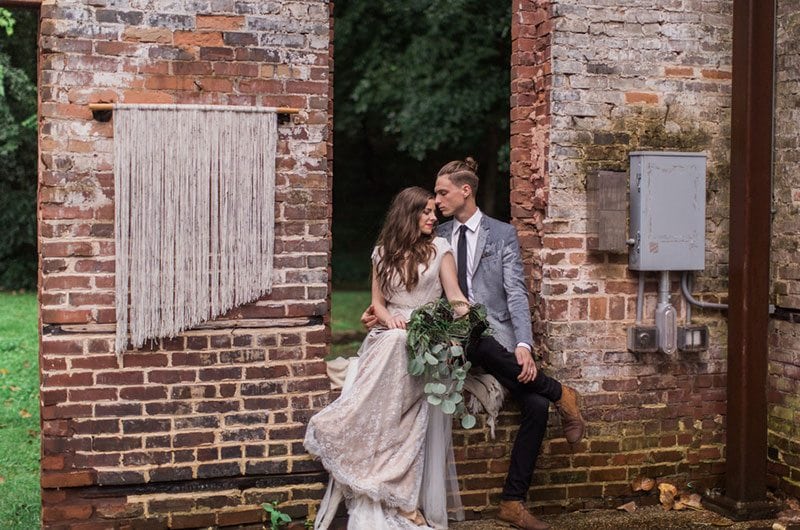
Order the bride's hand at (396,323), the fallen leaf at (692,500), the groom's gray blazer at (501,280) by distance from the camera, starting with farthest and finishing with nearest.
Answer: the fallen leaf at (692,500), the groom's gray blazer at (501,280), the bride's hand at (396,323)

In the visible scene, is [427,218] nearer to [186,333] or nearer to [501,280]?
[501,280]

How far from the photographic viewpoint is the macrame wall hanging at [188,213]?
4.77 meters

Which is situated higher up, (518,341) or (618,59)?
(618,59)

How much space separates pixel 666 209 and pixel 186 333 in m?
2.76

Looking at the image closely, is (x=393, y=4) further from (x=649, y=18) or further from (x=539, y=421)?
(x=539, y=421)

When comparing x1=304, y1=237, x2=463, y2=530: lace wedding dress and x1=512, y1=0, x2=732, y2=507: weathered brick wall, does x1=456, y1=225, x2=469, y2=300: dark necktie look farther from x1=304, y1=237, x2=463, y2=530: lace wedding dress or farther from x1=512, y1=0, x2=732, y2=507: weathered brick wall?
x1=512, y1=0, x2=732, y2=507: weathered brick wall

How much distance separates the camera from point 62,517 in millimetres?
4812

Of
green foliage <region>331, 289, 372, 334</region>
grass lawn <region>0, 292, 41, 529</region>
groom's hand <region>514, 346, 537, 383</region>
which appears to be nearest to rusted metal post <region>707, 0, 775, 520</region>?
groom's hand <region>514, 346, 537, 383</region>

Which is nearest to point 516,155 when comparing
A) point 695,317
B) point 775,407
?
point 695,317

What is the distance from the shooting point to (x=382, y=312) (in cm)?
512

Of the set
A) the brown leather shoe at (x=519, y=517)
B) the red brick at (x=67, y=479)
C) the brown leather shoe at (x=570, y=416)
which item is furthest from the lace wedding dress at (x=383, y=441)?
the red brick at (x=67, y=479)

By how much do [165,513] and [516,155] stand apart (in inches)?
111

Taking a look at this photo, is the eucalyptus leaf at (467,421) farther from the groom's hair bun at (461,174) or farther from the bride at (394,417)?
the groom's hair bun at (461,174)

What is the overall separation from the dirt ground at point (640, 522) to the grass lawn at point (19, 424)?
2.54 meters
